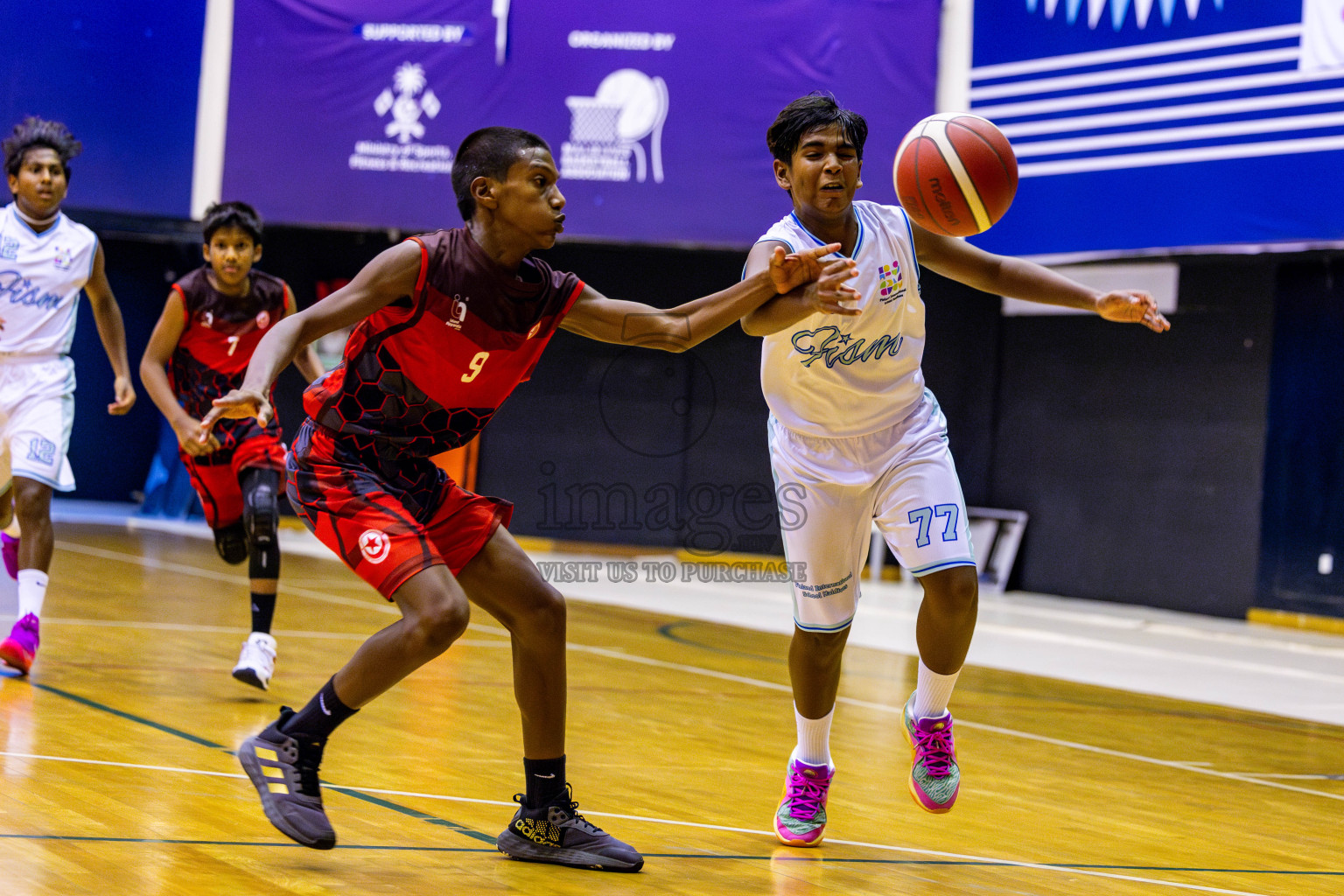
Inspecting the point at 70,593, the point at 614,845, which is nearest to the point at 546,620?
the point at 614,845

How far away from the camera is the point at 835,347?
4102 millimetres

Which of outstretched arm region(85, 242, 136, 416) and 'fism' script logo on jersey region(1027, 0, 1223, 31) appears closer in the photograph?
outstretched arm region(85, 242, 136, 416)

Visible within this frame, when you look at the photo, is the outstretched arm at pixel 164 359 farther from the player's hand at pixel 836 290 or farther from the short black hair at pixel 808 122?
the player's hand at pixel 836 290

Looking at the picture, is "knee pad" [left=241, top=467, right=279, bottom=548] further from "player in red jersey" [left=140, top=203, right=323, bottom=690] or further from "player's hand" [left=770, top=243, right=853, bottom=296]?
"player's hand" [left=770, top=243, right=853, bottom=296]

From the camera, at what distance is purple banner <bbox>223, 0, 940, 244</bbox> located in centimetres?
1259

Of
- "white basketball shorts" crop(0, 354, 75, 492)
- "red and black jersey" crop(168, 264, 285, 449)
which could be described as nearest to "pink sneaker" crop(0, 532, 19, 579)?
"white basketball shorts" crop(0, 354, 75, 492)

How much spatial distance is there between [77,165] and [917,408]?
1067 cm

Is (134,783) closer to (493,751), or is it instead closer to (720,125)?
(493,751)

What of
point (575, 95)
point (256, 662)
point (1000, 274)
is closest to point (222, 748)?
point (256, 662)

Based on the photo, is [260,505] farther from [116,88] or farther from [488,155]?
[116,88]

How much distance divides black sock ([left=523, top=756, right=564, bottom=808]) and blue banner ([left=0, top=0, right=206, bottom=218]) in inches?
419

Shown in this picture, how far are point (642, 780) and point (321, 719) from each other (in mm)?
1506

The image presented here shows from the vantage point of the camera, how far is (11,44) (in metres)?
12.6

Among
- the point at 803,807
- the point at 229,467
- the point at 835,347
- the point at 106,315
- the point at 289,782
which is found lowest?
the point at 803,807
